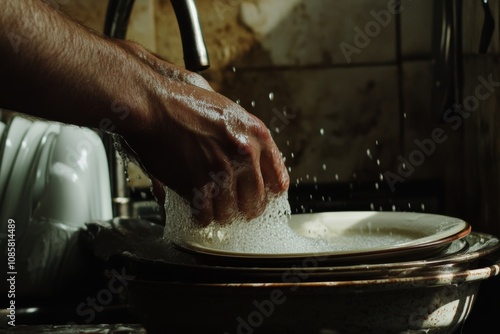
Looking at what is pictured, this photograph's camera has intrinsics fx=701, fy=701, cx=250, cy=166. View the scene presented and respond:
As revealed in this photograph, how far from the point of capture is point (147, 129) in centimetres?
54

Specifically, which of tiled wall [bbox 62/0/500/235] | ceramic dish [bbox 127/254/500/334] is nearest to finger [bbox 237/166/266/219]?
ceramic dish [bbox 127/254/500/334]

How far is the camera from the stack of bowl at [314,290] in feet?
1.47

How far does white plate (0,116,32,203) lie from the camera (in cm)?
85

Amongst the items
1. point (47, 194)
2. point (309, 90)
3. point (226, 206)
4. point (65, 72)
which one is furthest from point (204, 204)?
point (309, 90)

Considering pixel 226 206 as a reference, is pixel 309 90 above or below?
above

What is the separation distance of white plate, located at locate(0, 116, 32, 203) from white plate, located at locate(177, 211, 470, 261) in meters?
0.38

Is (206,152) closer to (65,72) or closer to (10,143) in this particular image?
(65,72)

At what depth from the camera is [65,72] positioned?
0.50 metres

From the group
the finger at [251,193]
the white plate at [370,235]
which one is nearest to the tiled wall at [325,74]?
the white plate at [370,235]

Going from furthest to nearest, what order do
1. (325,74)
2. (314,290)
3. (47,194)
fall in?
(325,74), (47,194), (314,290)

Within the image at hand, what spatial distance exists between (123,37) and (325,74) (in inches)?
17.2

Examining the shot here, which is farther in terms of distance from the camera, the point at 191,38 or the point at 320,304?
the point at 191,38

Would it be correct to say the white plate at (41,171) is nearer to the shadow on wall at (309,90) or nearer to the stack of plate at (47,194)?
the stack of plate at (47,194)

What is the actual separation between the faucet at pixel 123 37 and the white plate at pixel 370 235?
18 centimetres
